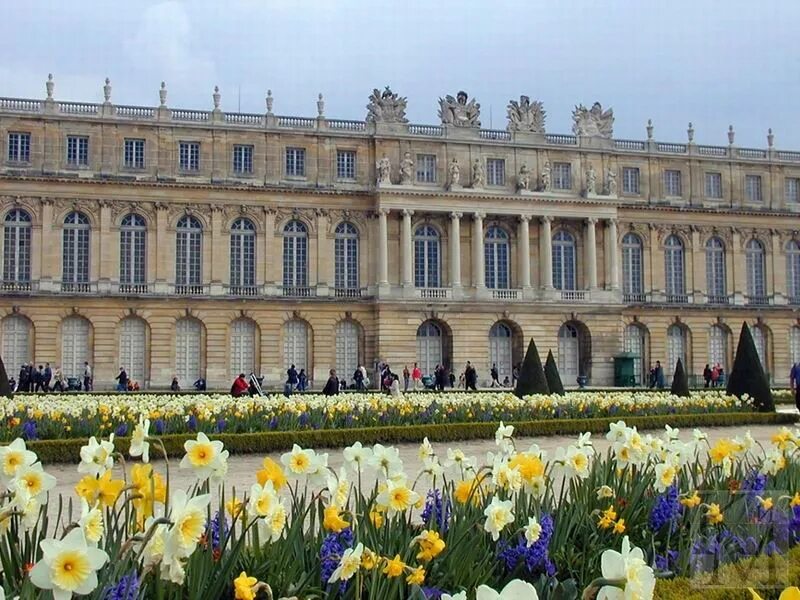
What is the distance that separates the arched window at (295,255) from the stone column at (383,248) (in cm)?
320

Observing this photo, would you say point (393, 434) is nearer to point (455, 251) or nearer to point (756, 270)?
point (455, 251)

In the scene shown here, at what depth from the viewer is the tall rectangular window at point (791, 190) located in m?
47.4

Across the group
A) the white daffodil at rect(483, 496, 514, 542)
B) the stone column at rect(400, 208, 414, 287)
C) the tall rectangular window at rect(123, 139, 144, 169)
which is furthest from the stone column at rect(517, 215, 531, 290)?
the white daffodil at rect(483, 496, 514, 542)

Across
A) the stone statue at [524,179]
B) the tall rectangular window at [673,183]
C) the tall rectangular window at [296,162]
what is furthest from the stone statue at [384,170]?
the tall rectangular window at [673,183]

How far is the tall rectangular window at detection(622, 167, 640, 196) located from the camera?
44594mm

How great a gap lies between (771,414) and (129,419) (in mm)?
15225

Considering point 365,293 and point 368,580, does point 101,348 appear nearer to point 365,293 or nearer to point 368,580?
point 365,293

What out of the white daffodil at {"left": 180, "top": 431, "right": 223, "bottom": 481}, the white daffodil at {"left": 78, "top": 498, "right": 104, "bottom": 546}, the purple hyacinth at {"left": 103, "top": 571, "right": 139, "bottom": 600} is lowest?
→ the purple hyacinth at {"left": 103, "top": 571, "right": 139, "bottom": 600}

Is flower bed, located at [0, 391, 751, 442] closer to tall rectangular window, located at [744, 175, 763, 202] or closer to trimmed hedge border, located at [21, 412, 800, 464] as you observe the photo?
trimmed hedge border, located at [21, 412, 800, 464]

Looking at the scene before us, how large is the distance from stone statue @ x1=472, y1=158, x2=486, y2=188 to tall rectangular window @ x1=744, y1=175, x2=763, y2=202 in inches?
572

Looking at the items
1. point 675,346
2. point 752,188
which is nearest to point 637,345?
point 675,346

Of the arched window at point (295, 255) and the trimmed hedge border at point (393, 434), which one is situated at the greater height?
the arched window at point (295, 255)

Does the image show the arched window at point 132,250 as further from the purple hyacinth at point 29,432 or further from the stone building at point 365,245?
the purple hyacinth at point 29,432

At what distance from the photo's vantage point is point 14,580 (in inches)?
161
